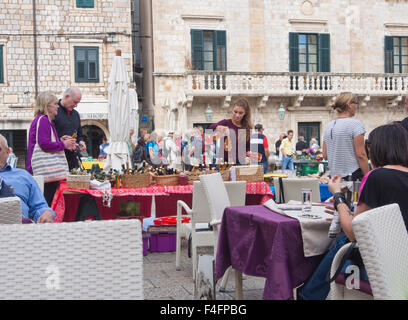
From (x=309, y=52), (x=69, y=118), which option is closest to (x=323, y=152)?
(x=69, y=118)

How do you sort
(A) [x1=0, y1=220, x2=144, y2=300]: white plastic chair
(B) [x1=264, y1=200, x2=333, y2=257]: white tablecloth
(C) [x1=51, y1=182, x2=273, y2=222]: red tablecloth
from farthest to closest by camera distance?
(C) [x1=51, y1=182, x2=273, y2=222]: red tablecloth
(B) [x1=264, y1=200, x2=333, y2=257]: white tablecloth
(A) [x1=0, y1=220, x2=144, y2=300]: white plastic chair

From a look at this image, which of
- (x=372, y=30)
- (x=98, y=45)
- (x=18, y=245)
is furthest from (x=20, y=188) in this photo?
(x=372, y=30)

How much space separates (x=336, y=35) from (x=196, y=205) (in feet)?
57.5

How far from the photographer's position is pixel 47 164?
5.49m

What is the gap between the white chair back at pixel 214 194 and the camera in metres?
4.08

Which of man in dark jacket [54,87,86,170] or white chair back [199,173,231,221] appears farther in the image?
man in dark jacket [54,87,86,170]

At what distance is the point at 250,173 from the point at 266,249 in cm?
304

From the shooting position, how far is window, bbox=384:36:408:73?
826 inches

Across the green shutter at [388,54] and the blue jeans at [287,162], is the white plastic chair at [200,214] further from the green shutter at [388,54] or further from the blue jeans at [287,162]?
the green shutter at [388,54]

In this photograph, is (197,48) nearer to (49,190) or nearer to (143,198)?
(143,198)

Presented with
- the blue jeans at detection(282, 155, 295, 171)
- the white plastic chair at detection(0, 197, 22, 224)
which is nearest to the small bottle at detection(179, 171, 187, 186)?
the white plastic chair at detection(0, 197, 22, 224)

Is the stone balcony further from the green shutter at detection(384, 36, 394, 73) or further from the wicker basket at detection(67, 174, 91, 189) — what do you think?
the wicker basket at detection(67, 174, 91, 189)

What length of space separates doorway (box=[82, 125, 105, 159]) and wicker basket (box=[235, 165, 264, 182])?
1369cm

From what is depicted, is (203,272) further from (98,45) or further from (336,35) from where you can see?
(336,35)
